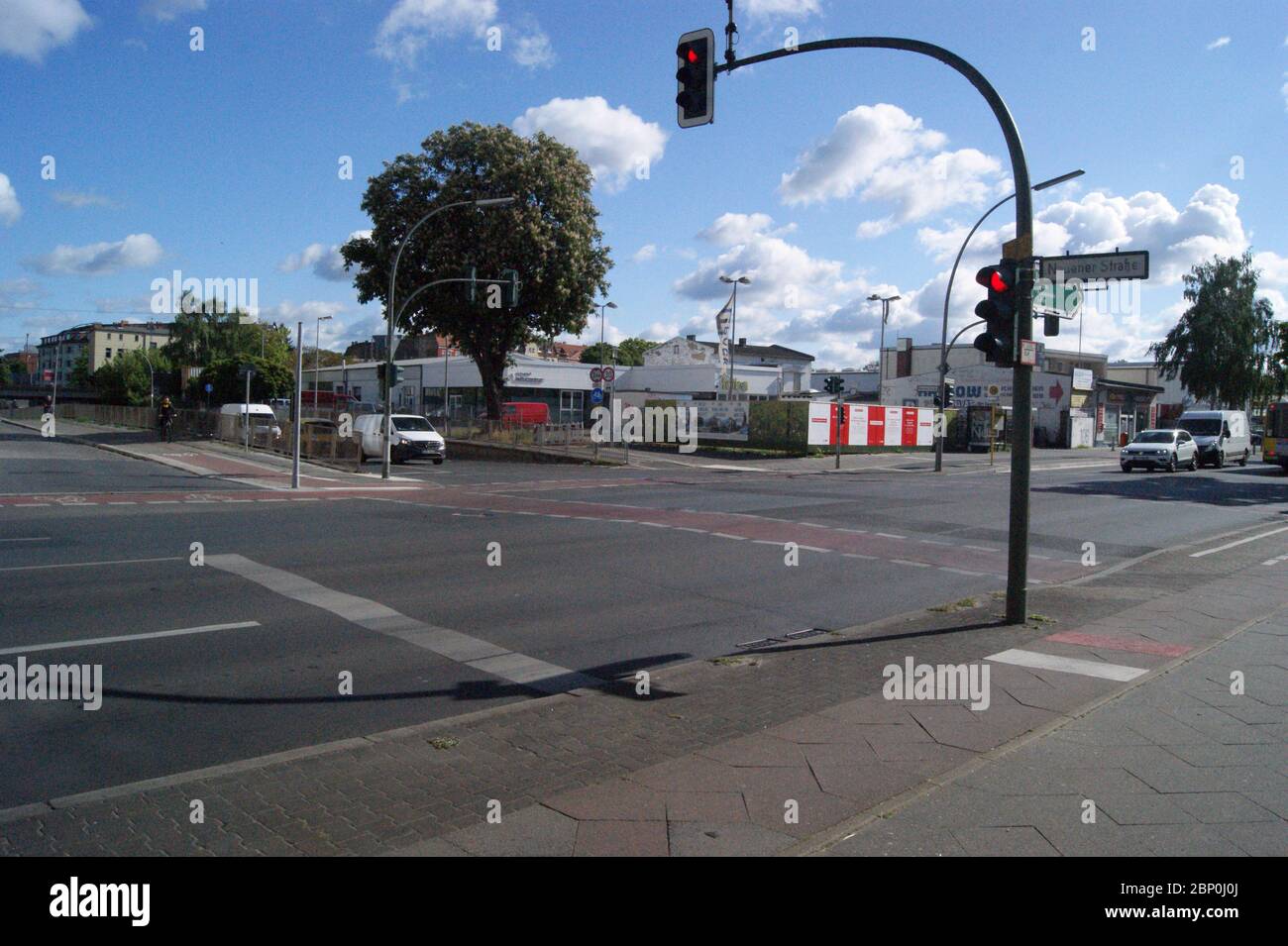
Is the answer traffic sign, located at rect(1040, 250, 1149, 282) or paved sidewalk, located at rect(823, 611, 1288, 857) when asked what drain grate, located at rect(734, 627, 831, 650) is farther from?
traffic sign, located at rect(1040, 250, 1149, 282)

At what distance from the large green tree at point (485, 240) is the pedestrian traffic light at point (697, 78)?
32.4 metres

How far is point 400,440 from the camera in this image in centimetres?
3353

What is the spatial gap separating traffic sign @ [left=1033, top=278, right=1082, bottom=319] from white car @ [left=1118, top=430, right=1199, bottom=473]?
98.3 feet

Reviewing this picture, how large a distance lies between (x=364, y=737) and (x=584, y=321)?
134 ft

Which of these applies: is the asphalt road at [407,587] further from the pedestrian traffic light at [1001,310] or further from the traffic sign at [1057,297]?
the traffic sign at [1057,297]

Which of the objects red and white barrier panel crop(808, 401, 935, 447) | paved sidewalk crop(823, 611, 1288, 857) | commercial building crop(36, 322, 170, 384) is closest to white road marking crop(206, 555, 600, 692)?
paved sidewalk crop(823, 611, 1288, 857)

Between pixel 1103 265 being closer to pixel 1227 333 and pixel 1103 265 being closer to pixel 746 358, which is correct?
pixel 1227 333

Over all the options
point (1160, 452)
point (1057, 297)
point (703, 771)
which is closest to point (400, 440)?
point (1057, 297)

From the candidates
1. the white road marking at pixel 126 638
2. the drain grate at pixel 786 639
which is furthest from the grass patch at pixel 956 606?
the white road marking at pixel 126 638

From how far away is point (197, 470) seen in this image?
27609 mm

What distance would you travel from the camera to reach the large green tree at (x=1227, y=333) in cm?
7025

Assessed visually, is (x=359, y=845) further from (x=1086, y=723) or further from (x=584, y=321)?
(x=584, y=321)

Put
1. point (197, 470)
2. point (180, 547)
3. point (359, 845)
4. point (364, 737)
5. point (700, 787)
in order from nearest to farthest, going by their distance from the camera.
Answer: point (359, 845) → point (700, 787) → point (364, 737) → point (180, 547) → point (197, 470)
